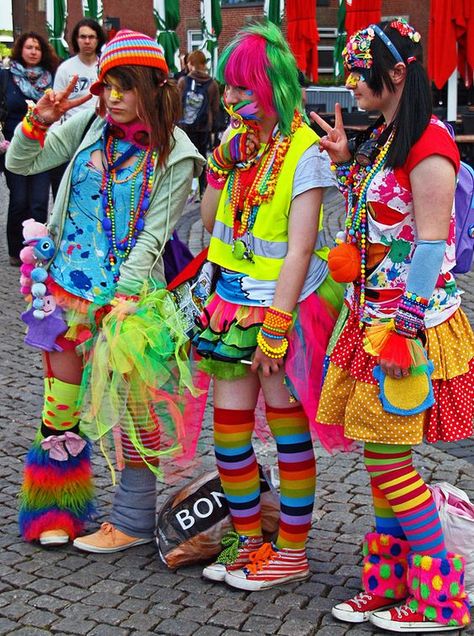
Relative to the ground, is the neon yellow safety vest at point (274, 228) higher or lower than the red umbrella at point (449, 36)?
lower

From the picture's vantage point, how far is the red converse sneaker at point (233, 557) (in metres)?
3.47

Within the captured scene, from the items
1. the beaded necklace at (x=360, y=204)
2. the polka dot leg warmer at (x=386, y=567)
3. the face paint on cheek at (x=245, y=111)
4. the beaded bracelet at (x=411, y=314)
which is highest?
the face paint on cheek at (x=245, y=111)

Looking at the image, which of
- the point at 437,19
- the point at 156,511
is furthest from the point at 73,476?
the point at 437,19

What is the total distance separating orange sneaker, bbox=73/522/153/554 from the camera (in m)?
3.72

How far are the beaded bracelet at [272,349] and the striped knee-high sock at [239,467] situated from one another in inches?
11.5

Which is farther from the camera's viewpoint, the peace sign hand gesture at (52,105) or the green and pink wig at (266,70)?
the peace sign hand gesture at (52,105)

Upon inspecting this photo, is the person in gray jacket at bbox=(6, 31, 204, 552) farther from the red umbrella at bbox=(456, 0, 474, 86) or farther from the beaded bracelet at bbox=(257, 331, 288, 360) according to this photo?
the red umbrella at bbox=(456, 0, 474, 86)

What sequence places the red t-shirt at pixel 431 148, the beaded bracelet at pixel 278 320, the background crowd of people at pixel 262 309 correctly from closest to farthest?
the red t-shirt at pixel 431 148
the background crowd of people at pixel 262 309
the beaded bracelet at pixel 278 320

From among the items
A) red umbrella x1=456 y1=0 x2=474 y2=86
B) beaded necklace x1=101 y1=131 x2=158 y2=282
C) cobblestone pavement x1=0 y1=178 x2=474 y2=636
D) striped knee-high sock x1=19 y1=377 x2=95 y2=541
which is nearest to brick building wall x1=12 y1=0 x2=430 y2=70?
red umbrella x1=456 y1=0 x2=474 y2=86

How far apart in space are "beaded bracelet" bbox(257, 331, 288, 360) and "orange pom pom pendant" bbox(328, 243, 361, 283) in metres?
0.29

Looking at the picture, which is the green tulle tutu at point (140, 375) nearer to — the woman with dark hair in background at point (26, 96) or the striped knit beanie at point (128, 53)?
the striped knit beanie at point (128, 53)

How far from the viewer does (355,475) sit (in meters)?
4.55

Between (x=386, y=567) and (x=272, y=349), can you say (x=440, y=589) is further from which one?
(x=272, y=349)

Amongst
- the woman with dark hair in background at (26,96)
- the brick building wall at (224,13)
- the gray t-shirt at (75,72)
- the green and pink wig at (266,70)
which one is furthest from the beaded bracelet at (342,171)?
the brick building wall at (224,13)
